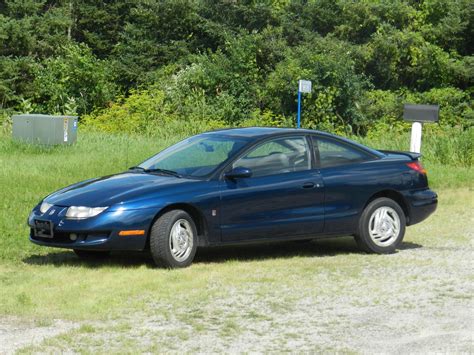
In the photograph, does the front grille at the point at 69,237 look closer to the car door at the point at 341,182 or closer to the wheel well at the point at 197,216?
the wheel well at the point at 197,216

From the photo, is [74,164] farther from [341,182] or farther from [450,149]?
[341,182]

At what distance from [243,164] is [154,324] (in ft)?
11.6

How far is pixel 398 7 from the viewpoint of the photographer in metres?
43.2

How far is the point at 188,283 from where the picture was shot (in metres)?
9.88

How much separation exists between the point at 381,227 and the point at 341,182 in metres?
0.73

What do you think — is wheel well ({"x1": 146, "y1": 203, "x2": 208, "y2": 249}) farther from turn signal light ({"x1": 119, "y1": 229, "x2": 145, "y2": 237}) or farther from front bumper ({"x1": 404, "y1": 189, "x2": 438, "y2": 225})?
front bumper ({"x1": 404, "y1": 189, "x2": 438, "y2": 225})

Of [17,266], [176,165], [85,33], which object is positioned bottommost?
[17,266]

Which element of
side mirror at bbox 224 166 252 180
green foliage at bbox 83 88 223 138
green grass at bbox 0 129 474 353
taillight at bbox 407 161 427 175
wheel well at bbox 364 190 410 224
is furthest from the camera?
green foliage at bbox 83 88 223 138

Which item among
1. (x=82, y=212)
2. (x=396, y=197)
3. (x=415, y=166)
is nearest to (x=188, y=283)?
(x=82, y=212)

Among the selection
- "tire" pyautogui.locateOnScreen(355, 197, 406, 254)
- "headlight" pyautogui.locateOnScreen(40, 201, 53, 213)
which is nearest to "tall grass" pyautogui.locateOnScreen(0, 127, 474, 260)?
"headlight" pyautogui.locateOnScreen(40, 201, 53, 213)

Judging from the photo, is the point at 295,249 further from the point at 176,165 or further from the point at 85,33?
the point at 85,33

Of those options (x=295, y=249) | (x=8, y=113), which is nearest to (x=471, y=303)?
(x=295, y=249)

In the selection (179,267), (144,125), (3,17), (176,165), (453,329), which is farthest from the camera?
(3,17)

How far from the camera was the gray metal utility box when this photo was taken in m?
24.3
